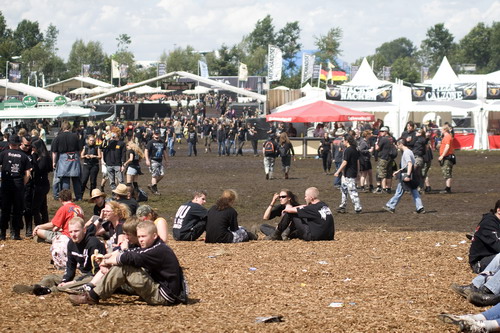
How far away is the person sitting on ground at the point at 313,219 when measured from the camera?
1472cm

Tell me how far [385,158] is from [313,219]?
9.41 metres

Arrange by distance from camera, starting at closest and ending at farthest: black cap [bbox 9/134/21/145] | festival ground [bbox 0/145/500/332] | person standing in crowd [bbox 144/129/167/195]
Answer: festival ground [bbox 0/145/500/332] < black cap [bbox 9/134/21/145] < person standing in crowd [bbox 144/129/167/195]

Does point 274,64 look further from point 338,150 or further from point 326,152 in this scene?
point 338,150

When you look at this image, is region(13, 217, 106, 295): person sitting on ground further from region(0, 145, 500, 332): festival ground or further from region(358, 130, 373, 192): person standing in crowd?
region(358, 130, 373, 192): person standing in crowd

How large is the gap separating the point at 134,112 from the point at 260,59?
79085mm

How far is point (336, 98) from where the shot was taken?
156 feet

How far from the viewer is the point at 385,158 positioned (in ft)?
78.1

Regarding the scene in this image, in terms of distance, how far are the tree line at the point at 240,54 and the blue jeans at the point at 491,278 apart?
349 feet

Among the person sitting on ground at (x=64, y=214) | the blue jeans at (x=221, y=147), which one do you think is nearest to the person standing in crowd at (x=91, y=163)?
the person sitting on ground at (x=64, y=214)

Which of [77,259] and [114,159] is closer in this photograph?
[77,259]

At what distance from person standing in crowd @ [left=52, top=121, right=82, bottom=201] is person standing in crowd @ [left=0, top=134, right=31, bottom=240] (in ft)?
16.4

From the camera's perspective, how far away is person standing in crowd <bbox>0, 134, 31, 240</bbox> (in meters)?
15.4

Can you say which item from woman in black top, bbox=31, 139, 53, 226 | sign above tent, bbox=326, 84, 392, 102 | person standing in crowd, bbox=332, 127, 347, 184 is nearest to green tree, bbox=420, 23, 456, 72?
sign above tent, bbox=326, 84, 392, 102

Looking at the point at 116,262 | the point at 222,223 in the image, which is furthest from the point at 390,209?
the point at 116,262
